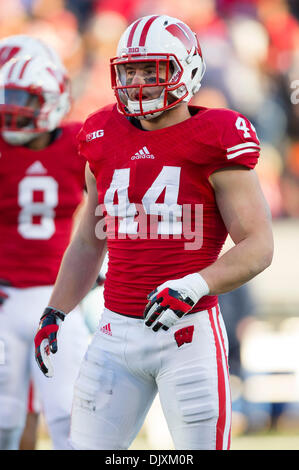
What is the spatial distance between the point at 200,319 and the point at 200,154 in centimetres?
47

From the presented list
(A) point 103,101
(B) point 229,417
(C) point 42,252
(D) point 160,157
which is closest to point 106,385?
(B) point 229,417

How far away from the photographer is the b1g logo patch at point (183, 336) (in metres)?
2.28

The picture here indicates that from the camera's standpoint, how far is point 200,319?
2328 millimetres

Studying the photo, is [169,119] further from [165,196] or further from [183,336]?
[183,336]

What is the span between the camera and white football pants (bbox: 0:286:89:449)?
3146mm

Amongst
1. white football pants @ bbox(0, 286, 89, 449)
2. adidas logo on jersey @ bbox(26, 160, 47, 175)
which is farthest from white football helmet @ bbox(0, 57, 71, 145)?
white football pants @ bbox(0, 286, 89, 449)

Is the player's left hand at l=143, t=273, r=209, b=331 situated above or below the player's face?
below

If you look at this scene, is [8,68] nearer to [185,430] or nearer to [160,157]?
[160,157]

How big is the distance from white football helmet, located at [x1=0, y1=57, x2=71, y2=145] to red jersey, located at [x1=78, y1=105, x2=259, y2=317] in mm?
1019

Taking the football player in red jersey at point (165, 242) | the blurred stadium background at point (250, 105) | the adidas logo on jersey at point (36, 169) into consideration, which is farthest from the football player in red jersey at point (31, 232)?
the football player in red jersey at point (165, 242)

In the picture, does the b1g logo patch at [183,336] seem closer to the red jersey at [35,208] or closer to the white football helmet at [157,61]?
the white football helmet at [157,61]

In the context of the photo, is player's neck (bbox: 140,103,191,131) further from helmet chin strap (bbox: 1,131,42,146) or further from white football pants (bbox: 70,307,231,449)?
helmet chin strap (bbox: 1,131,42,146)

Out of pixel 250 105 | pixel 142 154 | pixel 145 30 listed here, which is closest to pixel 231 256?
pixel 142 154

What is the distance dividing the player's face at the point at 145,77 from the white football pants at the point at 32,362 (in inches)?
45.4
